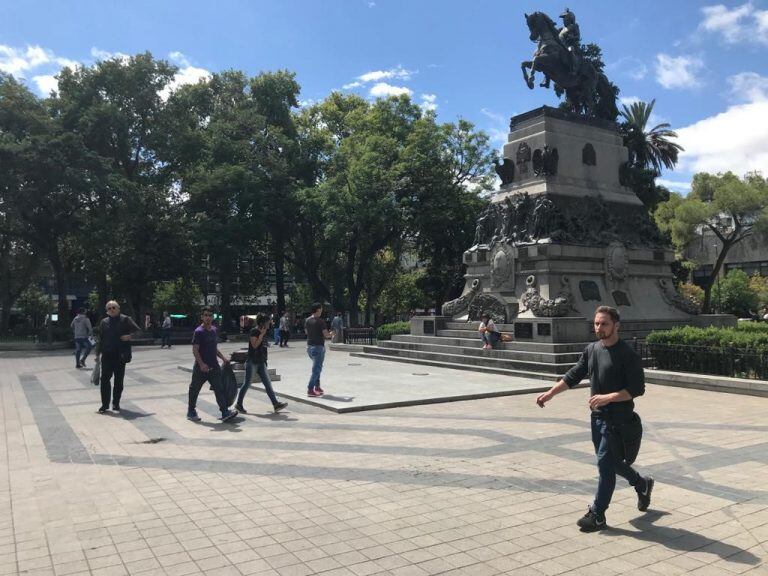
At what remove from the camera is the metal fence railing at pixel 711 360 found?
40.0ft

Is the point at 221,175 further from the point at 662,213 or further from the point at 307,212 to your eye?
the point at 662,213

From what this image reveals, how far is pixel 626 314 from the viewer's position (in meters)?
19.1

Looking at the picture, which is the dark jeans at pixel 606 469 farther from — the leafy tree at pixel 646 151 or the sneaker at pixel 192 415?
the leafy tree at pixel 646 151

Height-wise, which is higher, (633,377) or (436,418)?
(633,377)

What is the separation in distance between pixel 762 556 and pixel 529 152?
17.6 metres

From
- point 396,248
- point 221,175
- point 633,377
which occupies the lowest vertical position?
point 633,377

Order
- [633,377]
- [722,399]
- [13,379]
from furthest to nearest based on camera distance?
[13,379], [722,399], [633,377]

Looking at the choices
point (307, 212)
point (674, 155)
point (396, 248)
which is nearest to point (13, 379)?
point (307, 212)

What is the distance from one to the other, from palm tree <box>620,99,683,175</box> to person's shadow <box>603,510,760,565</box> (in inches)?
1638

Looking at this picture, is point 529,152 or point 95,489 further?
point 529,152

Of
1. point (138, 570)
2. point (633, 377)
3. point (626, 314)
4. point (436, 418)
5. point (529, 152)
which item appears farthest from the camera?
point (529, 152)

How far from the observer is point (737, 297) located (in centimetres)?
4906

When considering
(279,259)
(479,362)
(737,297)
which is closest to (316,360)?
(479,362)

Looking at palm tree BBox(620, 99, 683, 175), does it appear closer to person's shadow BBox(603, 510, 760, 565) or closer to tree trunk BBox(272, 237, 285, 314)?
tree trunk BBox(272, 237, 285, 314)
